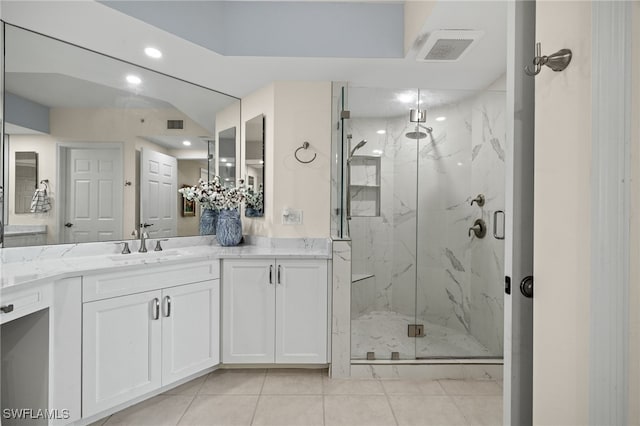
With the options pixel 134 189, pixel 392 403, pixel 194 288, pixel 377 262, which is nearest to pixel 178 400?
pixel 194 288

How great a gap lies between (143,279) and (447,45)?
2434 millimetres

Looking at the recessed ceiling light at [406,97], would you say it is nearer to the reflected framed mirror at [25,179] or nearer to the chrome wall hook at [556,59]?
the chrome wall hook at [556,59]

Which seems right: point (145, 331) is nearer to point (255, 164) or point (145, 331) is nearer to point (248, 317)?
point (248, 317)

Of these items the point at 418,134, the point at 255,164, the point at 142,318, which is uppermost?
the point at 418,134

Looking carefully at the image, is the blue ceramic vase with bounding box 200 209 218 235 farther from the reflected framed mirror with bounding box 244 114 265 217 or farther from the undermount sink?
the undermount sink

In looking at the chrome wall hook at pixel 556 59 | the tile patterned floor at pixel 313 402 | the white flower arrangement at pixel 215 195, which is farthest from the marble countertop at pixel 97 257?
the chrome wall hook at pixel 556 59

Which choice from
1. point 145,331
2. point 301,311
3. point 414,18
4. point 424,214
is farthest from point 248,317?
point 414,18

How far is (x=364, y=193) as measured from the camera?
271 cm

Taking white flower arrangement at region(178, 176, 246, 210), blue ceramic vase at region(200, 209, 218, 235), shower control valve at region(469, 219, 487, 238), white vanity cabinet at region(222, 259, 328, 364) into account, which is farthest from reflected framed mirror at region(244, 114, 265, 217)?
shower control valve at region(469, 219, 487, 238)

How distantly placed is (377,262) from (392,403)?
103cm

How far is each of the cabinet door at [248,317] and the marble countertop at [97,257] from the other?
20 centimetres

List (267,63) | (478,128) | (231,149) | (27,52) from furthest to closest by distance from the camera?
(231,149)
(478,128)
(267,63)
(27,52)

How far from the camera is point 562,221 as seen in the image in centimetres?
96

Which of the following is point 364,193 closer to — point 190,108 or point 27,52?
point 190,108
